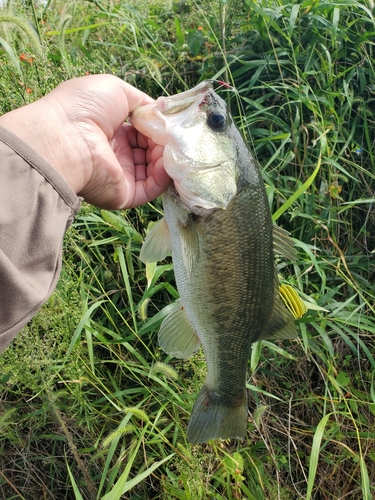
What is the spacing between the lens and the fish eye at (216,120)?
66.4 inches

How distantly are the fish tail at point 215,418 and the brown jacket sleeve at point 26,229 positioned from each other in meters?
0.90

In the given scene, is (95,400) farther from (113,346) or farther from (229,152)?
(229,152)

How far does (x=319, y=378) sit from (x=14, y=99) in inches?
88.6

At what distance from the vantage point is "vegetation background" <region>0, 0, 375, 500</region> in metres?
2.02

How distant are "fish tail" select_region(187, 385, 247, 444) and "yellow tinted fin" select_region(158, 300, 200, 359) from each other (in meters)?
0.20

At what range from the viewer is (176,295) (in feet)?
8.13

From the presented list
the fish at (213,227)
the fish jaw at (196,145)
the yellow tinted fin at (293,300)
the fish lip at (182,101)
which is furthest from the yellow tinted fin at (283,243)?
the fish lip at (182,101)

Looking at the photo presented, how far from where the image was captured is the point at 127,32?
128 inches

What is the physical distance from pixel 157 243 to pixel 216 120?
1.78 feet

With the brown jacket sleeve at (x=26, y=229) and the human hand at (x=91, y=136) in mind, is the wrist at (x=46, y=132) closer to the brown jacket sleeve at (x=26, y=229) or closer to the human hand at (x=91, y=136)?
the human hand at (x=91, y=136)

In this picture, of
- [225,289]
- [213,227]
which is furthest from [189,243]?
[225,289]

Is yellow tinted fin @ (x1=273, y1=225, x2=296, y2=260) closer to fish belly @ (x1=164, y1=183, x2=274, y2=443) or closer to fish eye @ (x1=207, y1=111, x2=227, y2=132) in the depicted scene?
fish belly @ (x1=164, y1=183, x2=274, y2=443)

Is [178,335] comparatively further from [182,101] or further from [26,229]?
[182,101]

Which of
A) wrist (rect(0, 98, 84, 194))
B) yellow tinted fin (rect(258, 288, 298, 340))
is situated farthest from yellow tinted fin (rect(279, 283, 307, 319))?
wrist (rect(0, 98, 84, 194))
